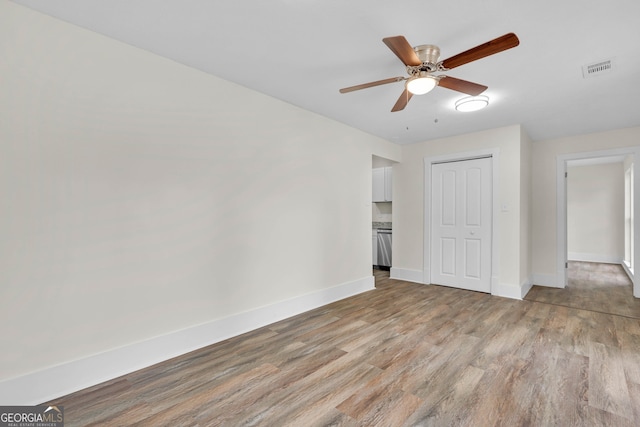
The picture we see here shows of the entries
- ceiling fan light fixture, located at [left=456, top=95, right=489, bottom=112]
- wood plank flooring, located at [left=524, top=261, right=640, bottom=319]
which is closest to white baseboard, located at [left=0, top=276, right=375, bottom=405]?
ceiling fan light fixture, located at [left=456, top=95, right=489, bottom=112]

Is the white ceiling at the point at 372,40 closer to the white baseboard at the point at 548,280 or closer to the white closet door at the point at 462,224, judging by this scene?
the white closet door at the point at 462,224

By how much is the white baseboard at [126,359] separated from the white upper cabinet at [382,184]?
11.6 feet

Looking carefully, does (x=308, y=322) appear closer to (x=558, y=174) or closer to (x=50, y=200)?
(x=50, y=200)

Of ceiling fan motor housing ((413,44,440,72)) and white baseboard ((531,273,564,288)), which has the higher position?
ceiling fan motor housing ((413,44,440,72))

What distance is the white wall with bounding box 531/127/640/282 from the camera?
4.70m

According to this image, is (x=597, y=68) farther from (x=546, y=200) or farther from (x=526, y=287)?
(x=526, y=287)

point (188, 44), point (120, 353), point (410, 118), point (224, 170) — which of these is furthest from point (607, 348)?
point (188, 44)

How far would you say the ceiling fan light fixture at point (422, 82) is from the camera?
86.3 inches

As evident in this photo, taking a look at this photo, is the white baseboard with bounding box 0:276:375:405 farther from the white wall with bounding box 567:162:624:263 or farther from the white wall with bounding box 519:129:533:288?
the white wall with bounding box 567:162:624:263

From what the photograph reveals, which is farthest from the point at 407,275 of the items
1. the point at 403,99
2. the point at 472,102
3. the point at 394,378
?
the point at 403,99

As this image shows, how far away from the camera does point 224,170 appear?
276 centimetres

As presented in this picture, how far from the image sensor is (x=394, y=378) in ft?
6.84

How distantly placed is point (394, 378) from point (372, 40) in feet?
8.07

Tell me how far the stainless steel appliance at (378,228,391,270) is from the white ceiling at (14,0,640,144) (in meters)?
3.20
